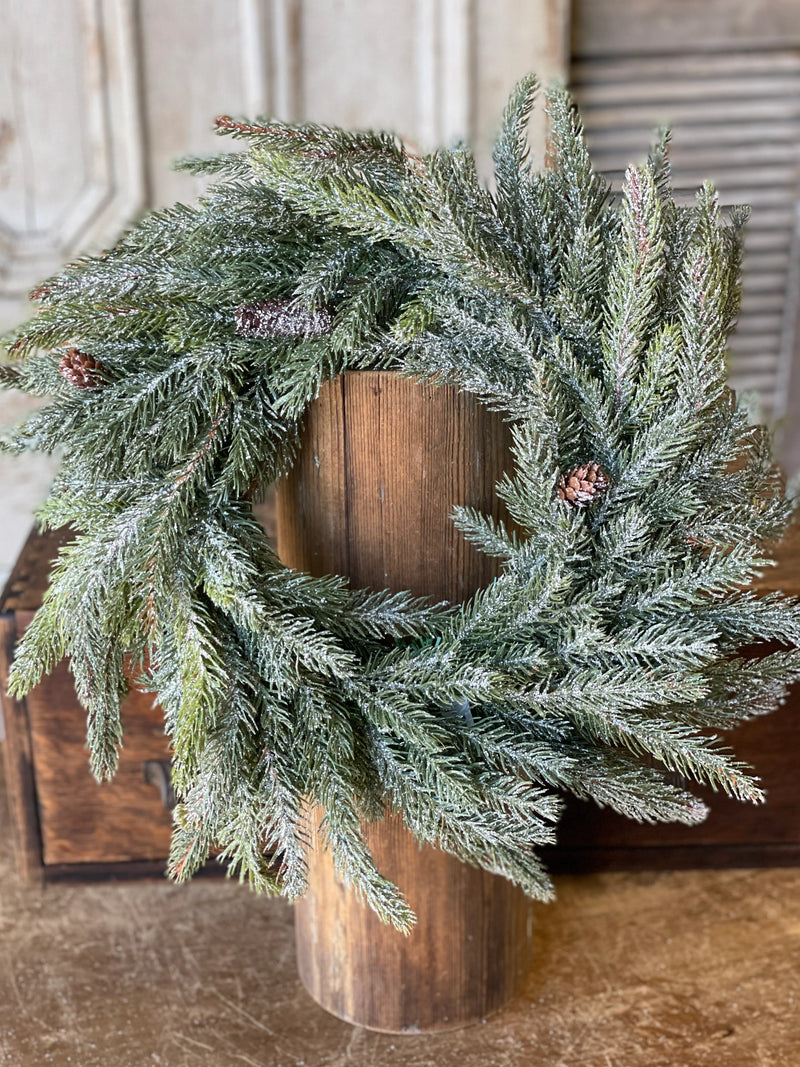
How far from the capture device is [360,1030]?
80cm

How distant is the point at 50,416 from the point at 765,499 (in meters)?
0.49

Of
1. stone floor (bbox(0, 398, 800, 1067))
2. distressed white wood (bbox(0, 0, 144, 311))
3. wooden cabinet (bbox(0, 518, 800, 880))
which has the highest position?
distressed white wood (bbox(0, 0, 144, 311))

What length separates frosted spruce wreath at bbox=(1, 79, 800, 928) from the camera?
23.9 inches

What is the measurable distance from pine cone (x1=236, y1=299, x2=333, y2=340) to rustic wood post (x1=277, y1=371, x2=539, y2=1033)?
4cm

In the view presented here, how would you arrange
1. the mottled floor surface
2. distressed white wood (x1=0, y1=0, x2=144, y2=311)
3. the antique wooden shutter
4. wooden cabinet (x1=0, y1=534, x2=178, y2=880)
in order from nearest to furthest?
Answer: the mottled floor surface, wooden cabinet (x1=0, y1=534, x2=178, y2=880), distressed white wood (x1=0, y1=0, x2=144, y2=311), the antique wooden shutter

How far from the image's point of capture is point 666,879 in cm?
99

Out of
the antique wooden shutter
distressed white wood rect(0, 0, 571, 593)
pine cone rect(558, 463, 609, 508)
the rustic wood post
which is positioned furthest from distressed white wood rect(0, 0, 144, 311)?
pine cone rect(558, 463, 609, 508)

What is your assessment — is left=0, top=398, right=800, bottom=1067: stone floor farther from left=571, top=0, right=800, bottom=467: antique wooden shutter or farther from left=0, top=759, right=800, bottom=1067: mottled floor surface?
left=571, top=0, right=800, bottom=467: antique wooden shutter

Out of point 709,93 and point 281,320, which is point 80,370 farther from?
point 709,93

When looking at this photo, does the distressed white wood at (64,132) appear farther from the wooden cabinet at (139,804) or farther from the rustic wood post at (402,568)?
the rustic wood post at (402,568)

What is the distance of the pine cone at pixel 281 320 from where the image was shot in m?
0.63

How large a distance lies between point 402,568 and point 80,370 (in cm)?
25

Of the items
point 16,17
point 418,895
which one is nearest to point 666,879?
point 418,895

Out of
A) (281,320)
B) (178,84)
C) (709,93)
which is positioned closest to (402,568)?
(281,320)
